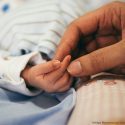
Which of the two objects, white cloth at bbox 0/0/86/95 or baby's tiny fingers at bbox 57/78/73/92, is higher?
white cloth at bbox 0/0/86/95

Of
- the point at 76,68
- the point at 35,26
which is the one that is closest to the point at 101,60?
the point at 76,68

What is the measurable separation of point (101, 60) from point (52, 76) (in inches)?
4.1

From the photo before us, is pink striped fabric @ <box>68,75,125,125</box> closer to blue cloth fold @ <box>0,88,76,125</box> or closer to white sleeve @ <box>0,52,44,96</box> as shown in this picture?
blue cloth fold @ <box>0,88,76,125</box>

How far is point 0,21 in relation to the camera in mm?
879

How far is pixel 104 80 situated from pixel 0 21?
15.9 inches

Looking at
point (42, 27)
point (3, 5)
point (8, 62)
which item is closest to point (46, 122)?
point (8, 62)

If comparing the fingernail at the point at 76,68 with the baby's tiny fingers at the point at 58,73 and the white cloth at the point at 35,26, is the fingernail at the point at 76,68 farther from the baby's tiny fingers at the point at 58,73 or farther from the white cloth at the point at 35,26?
the white cloth at the point at 35,26

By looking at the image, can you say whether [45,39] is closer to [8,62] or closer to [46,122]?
[8,62]

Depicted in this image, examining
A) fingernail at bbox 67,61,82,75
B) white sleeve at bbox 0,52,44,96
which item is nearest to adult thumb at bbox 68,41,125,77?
fingernail at bbox 67,61,82,75

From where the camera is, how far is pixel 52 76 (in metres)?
0.60

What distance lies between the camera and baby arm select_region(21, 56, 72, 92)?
0.60 meters

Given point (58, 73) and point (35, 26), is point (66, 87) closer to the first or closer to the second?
point (58, 73)

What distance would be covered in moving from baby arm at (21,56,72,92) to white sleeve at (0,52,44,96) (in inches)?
1.1

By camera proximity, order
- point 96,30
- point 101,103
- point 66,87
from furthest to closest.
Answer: point 96,30, point 66,87, point 101,103
